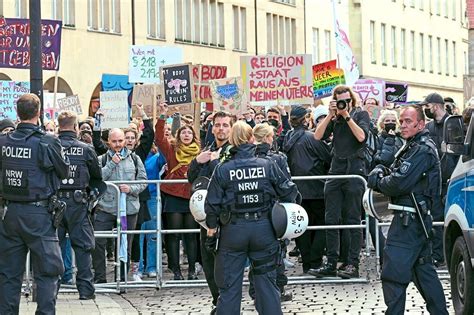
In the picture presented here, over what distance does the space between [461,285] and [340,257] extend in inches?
206

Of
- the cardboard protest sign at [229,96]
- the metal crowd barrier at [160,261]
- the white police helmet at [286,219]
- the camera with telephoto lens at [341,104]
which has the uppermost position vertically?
the cardboard protest sign at [229,96]

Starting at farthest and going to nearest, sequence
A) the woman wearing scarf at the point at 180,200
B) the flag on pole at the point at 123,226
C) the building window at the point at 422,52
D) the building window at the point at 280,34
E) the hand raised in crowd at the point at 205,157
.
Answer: the building window at the point at 422,52, the building window at the point at 280,34, the woman wearing scarf at the point at 180,200, the flag on pole at the point at 123,226, the hand raised in crowd at the point at 205,157

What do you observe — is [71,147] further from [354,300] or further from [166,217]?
[354,300]

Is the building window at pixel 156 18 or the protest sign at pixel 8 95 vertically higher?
the building window at pixel 156 18

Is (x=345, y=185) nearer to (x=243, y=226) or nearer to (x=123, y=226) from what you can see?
(x=123, y=226)

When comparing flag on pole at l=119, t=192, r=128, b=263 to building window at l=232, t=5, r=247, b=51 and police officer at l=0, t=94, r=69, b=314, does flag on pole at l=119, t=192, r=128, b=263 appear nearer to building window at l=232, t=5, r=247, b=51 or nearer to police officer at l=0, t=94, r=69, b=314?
police officer at l=0, t=94, r=69, b=314

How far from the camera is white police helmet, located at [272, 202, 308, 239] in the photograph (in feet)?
39.1

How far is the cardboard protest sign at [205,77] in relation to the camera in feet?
75.8

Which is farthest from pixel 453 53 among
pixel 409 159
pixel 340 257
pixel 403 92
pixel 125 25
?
pixel 409 159

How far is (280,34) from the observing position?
62156 mm

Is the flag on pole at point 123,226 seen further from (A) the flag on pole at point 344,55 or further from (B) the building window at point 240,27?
(B) the building window at point 240,27

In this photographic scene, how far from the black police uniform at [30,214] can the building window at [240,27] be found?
4551 centimetres

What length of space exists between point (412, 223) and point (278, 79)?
465 inches

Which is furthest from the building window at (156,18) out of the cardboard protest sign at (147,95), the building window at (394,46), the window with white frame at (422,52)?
the window with white frame at (422,52)
